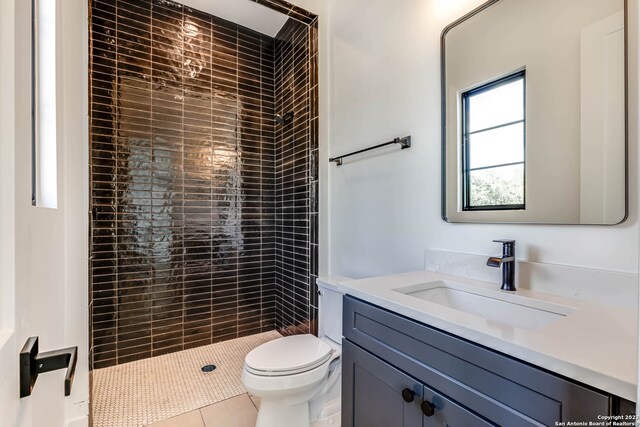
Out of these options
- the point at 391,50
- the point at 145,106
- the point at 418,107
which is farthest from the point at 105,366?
the point at 391,50

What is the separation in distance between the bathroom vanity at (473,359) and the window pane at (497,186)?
0.34 meters

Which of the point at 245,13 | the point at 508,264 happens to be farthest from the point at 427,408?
the point at 245,13

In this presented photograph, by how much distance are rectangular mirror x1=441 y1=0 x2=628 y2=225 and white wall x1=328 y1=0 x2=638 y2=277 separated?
0.14 ft

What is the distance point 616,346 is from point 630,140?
0.62m

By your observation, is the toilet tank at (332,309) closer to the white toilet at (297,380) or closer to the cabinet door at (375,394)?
the white toilet at (297,380)

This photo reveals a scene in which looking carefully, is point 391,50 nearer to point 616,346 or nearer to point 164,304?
point 616,346

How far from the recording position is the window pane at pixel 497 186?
45.0 inches

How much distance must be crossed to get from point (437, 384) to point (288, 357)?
2.80ft

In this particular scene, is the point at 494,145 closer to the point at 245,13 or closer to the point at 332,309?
the point at 332,309

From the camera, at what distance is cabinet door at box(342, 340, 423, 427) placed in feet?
2.87

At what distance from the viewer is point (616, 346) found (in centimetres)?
63

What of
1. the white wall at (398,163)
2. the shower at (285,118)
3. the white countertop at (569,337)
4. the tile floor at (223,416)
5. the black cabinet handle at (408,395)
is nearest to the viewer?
the white countertop at (569,337)

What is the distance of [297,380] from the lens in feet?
4.49

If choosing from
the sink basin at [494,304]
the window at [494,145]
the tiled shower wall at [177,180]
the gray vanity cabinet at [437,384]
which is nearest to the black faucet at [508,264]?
the sink basin at [494,304]
